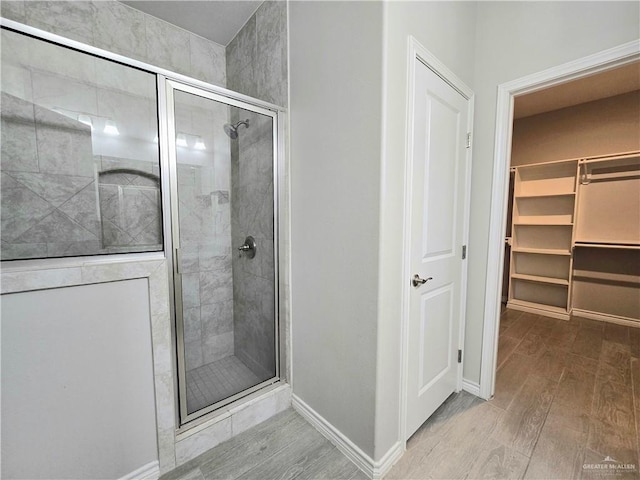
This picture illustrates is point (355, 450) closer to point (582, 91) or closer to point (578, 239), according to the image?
point (578, 239)

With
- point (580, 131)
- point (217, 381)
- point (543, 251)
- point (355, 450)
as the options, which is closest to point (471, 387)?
point (355, 450)

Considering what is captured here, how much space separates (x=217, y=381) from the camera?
1.68 m

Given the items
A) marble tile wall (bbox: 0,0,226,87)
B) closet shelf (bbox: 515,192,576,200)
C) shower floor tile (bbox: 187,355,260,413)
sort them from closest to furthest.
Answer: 1. shower floor tile (bbox: 187,355,260,413)
2. marble tile wall (bbox: 0,0,226,87)
3. closet shelf (bbox: 515,192,576,200)

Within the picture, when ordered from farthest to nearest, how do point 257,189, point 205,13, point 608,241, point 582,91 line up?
point 608,241, point 582,91, point 205,13, point 257,189

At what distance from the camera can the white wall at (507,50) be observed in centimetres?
133

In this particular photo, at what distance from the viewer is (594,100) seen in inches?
123

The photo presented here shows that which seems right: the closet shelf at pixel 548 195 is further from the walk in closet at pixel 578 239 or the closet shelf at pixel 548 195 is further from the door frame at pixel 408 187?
the door frame at pixel 408 187

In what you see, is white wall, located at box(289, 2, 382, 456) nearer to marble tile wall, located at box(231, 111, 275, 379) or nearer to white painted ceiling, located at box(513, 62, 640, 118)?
marble tile wall, located at box(231, 111, 275, 379)

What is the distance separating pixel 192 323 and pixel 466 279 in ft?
6.28

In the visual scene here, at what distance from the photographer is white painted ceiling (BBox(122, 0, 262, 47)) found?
6.13ft

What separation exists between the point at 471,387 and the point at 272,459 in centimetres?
146

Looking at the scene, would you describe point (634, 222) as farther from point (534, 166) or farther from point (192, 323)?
point (192, 323)

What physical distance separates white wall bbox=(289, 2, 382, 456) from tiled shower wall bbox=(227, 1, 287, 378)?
19cm

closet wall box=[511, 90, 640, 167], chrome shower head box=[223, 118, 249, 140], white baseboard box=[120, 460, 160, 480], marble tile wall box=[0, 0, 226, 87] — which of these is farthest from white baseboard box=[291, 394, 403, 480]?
closet wall box=[511, 90, 640, 167]
